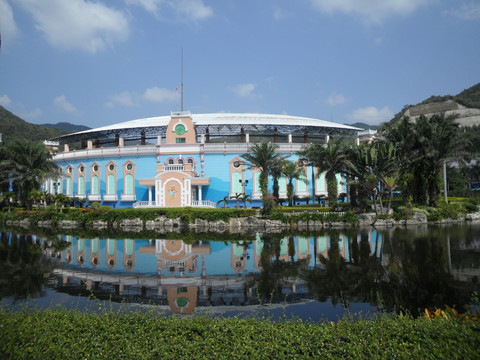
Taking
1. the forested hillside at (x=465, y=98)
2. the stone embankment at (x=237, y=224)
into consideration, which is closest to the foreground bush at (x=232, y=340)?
the stone embankment at (x=237, y=224)

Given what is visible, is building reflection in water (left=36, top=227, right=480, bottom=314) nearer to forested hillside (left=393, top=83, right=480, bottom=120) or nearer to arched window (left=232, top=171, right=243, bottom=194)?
arched window (left=232, top=171, right=243, bottom=194)

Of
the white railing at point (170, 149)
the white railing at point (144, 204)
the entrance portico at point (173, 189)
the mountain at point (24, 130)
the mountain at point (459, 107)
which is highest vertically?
the mountain at point (459, 107)

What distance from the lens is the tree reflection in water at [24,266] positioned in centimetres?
1122

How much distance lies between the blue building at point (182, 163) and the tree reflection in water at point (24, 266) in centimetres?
2079

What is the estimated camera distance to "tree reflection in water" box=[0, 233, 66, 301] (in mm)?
11219

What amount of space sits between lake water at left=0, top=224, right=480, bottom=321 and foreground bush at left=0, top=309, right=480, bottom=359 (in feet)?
5.88

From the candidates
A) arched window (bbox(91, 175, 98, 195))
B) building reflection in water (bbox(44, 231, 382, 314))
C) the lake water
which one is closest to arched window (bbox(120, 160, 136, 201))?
arched window (bbox(91, 175, 98, 195))

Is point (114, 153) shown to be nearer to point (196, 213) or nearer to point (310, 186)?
point (196, 213)

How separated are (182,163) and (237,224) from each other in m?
16.1

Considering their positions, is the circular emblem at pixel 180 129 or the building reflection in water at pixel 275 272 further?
the circular emblem at pixel 180 129

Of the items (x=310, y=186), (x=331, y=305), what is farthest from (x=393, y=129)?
(x=331, y=305)

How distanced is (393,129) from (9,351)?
37179 millimetres

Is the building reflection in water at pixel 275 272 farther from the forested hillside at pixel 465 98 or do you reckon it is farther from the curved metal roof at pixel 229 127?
the forested hillside at pixel 465 98

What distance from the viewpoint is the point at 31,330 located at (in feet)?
18.4
